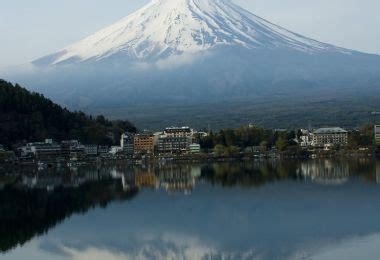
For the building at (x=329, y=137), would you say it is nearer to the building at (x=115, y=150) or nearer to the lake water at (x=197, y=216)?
the building at (x=115, y=150)

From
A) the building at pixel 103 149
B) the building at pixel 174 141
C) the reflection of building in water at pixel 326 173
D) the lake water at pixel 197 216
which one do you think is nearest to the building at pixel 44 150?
the building at pixel 103 149

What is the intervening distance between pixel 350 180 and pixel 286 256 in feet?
26.5

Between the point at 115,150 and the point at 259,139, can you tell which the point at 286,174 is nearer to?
the point at 259,139

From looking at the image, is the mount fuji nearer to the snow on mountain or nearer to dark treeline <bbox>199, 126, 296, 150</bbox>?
the snow on mountain

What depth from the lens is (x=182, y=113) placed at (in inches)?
1809

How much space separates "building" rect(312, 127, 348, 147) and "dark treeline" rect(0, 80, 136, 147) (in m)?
7.58

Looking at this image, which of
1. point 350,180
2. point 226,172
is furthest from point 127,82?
point 350,180

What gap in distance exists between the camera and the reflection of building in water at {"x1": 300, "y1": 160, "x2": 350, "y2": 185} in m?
17.1

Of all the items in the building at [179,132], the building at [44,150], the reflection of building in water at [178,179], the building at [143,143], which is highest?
the building at [179,132]

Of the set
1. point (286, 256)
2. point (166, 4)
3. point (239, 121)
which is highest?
point (166, 4)

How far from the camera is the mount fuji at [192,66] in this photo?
55312 mm

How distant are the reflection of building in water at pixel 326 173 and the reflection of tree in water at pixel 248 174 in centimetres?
32

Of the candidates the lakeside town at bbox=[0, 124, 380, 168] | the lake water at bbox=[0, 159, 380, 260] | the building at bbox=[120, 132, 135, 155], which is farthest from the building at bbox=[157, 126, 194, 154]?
the lake water at bbox=[0, 159, 380, 260]

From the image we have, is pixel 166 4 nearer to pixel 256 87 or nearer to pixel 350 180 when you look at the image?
pixel 256 87
